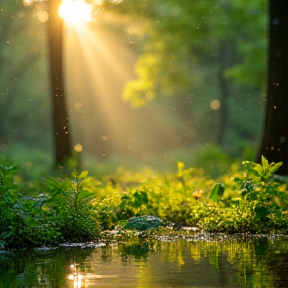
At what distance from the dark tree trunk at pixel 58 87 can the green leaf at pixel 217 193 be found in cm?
770

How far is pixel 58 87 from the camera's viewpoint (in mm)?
19625

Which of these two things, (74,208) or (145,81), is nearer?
(74,208)

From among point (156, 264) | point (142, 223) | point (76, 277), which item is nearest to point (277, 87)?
point (142, 223)

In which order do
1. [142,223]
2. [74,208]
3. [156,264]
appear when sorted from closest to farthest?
[156,264]
[74,208]
[142,223]

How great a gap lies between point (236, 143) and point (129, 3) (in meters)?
23.7

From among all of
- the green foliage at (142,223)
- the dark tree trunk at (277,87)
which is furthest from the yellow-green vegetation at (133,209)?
Result: the dark tree trunk at (277,87)

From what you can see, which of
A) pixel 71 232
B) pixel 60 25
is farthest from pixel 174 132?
pixel 71 232

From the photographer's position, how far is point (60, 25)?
19516mm

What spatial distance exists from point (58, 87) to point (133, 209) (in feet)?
26.6

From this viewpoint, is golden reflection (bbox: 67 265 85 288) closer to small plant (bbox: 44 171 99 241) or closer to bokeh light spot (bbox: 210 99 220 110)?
small plant (bbox: 44 171 99 241)

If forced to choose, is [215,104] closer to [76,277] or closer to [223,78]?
[223,78]

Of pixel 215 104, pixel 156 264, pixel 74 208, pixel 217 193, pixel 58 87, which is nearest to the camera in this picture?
pixel 156 264

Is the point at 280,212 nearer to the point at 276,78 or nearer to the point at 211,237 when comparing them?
the point at 211,237

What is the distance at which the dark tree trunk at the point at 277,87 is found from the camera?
1465 centimetres
